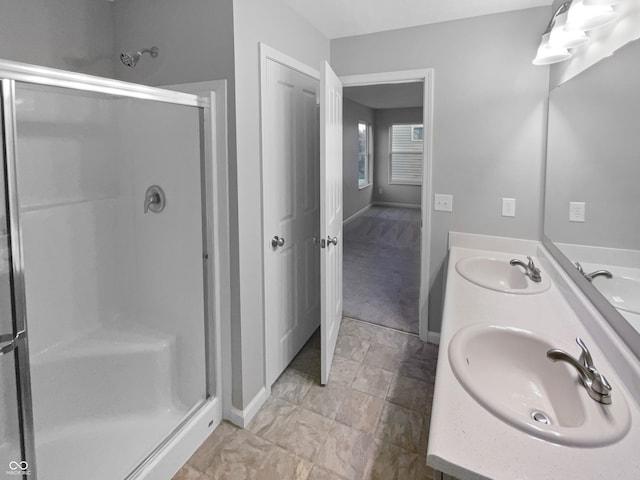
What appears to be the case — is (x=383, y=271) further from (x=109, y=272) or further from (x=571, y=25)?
(x=571, y=25)

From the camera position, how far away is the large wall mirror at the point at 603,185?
3.84 ft

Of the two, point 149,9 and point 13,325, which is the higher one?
point 149,9

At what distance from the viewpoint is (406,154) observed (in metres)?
9.00

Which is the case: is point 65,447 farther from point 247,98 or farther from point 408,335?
point 408,335

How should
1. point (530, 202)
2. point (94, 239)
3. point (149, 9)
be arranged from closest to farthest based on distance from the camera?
point (149, 9) < point (94, 239) < point (530, 202)

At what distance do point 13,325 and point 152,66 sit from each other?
1417 millimetres

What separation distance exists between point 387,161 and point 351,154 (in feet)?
7.03

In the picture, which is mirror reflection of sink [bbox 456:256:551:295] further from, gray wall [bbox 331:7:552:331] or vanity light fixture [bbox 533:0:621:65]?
vanity light fixture [bbox 533:0:621:65]

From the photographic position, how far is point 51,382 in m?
1.75

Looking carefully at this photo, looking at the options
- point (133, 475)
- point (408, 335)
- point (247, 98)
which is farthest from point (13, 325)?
point (408, 335)

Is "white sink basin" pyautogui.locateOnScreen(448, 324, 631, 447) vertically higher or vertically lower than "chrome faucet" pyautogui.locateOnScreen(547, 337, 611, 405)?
lower

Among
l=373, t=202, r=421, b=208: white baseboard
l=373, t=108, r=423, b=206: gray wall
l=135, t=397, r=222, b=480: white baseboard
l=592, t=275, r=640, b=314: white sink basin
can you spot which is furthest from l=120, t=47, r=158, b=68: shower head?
l=373, t=202, r=421, b=208: white baseboard

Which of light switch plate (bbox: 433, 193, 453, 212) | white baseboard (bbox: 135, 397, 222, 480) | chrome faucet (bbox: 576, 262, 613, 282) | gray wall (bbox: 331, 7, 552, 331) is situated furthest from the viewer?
light switch plate (bbox: 433, 193, 453, 212)

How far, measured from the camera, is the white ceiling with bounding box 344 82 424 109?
18.3ft
